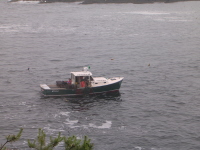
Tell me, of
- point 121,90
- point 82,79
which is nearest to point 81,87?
point 82,79

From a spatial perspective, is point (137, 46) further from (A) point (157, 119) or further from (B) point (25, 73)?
(A) point (157, 119)

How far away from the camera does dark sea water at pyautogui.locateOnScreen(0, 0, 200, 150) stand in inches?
1538

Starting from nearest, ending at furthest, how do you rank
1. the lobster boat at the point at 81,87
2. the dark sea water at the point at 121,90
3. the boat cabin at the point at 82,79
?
1. the dark sea water at the point at 121,90
2. the lobster boat at the point at 81,87
3. the boat cabin at the point at 82,79

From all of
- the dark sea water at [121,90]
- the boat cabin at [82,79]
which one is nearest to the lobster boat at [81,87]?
the boat cabin at [82,79]

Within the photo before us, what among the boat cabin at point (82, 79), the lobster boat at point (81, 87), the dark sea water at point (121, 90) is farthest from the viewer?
the boat cabin at point (82, 79)

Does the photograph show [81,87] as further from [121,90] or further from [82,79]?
[121,90]

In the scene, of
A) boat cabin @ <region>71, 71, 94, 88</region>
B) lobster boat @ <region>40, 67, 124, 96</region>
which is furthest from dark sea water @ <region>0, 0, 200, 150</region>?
boat cabin @ <region>71, 71, 94, 88</region>

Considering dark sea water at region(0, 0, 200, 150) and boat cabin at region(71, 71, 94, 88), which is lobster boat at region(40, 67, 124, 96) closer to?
boat cabin at region(71, 71, 94, 88)

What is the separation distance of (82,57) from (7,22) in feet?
260

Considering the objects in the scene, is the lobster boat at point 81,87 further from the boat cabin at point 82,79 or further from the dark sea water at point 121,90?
the dark sea water at point 121,90

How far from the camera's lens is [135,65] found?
72.2 meters

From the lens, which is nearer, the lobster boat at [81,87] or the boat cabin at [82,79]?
the lobster boat at [81,87]

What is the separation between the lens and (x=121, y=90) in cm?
5503

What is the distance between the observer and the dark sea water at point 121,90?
39062mm
